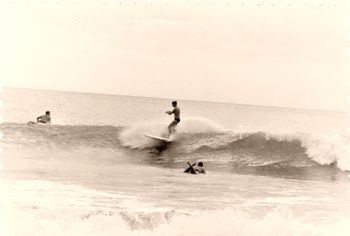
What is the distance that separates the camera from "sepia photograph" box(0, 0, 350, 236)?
6.57m

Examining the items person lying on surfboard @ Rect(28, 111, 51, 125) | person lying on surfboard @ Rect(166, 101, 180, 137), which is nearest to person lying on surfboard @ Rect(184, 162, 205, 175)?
person lying on surfboard @ Rect(166, 101, 180, 137)

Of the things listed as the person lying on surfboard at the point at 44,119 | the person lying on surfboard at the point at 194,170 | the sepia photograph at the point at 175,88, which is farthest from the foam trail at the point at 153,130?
the person lying on surfboard at the point at 44,119

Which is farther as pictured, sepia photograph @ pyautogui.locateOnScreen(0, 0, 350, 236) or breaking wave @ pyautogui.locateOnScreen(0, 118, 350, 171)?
breaking wave @ pyautogui.locateOnScreen(0, 118, 350, 171)

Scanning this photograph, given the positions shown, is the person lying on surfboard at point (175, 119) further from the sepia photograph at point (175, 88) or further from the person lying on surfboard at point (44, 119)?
the person lying on surfboard at point (44, 119)

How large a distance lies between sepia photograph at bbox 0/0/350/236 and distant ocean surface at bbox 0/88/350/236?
20 millimetres

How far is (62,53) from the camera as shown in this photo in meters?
7.16

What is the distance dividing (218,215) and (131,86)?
7.74 feet

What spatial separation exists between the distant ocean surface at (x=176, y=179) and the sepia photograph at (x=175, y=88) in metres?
0.02

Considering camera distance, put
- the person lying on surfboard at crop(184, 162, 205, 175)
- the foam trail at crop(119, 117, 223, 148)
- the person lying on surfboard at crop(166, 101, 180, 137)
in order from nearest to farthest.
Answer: the person lying on surfboard at crop(184, 162, 205, 175) → the person lying on surfboard at crop(166, 101, 180, 137) → the foam trail at crop(119, 117, 223, 148)

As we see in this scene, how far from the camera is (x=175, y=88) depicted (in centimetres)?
734

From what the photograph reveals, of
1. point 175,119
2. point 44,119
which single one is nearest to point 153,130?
point 175,119

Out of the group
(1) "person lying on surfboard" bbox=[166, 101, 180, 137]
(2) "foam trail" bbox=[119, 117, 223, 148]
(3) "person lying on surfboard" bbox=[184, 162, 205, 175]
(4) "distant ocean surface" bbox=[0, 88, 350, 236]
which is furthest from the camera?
(2) "foam trail" bbox=[119, 117, 223, 148]

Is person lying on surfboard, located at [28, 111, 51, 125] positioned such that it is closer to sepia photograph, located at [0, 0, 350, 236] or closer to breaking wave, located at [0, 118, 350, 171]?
breaking wave, located at [0, 118, 350, 171]

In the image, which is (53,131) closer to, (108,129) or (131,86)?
(108,129)
